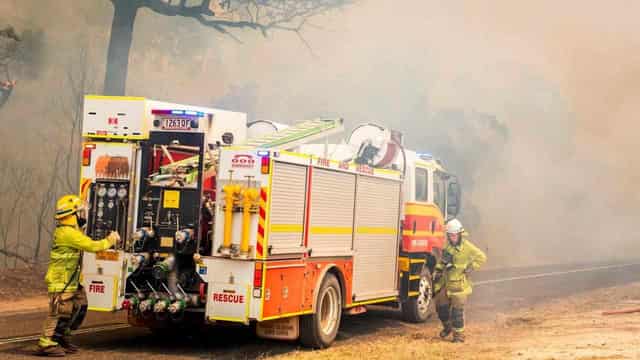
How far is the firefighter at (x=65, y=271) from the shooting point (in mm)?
8969

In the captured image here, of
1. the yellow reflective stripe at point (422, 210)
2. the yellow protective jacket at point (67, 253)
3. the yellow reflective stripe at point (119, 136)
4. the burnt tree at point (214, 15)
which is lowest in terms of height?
the yellow protective jacket at point (67, 253)

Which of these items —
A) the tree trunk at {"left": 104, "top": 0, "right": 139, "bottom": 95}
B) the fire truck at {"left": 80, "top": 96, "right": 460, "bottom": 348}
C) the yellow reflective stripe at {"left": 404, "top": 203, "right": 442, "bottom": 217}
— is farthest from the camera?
the tree trunk at {"left": 104, "top": 0, "right": 139, "bottom": 95}

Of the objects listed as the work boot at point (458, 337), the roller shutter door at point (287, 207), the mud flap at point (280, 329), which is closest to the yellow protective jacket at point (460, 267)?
the work boot at point (458, 337)

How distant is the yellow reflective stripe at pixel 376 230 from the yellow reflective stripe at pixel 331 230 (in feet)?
1.03

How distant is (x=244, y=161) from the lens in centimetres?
908

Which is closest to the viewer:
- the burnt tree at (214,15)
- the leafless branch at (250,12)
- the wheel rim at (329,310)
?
the wheel rim at (329,310)

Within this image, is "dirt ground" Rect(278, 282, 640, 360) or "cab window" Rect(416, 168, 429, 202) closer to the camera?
"dirt ground" Rect(278, 282, 640, 360)

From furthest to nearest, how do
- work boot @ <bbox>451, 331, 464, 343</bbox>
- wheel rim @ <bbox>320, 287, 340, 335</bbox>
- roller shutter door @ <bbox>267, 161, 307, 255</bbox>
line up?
work boot @ <bbox>451, 331, 464, 343</bbox> → wheel rim @ <bbox>320, 287, 340, 335</bbox> → roller shutter door @ <bbox>267, 161, 307, 255</bbox>

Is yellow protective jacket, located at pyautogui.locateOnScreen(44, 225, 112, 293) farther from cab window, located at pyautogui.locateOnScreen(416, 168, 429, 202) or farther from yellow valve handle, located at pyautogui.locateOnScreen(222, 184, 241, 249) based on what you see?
cab window, located at pyautogui.locateOnScreen(416, 168, 429, 202)

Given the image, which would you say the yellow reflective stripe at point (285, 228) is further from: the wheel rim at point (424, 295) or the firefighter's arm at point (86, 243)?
the wheel rim at point (424, 295)

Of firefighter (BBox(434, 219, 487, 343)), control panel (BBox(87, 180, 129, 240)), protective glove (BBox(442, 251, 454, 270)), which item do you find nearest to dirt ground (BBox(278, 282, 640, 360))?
firefighter (BBox(434, 219, 487, 343))

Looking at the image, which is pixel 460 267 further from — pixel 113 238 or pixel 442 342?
pixel 113 238

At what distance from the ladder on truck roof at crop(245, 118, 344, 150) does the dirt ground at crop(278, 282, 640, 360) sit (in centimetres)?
235

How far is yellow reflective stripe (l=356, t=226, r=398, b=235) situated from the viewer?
1127cm
